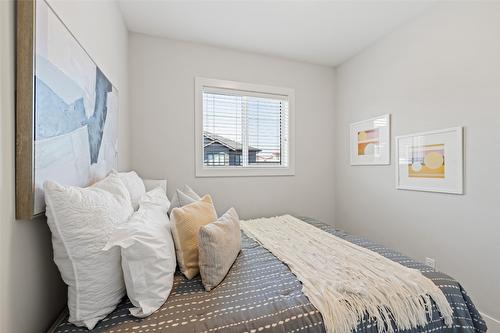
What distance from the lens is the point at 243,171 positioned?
2.91 metres

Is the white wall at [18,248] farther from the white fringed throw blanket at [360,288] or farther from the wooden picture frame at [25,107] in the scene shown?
the white fringed throw blanket at [360,288]

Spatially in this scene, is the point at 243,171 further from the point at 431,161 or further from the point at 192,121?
the point at 431,161

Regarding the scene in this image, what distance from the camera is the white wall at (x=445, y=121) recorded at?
5.64 feet

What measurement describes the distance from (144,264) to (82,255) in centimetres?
22

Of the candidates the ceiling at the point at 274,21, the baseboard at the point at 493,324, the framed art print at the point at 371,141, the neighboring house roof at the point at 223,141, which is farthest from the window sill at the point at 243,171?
the baseboard at the point at 493,324

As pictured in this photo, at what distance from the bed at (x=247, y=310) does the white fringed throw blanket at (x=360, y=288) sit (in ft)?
0.14

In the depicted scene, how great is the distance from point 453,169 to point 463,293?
1.13m

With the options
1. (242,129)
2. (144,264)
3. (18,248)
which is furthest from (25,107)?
(242,129)

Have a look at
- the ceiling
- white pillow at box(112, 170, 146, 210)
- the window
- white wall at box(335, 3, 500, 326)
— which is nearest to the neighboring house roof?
the window

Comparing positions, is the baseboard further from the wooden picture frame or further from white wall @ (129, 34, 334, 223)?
the wooden picture frame

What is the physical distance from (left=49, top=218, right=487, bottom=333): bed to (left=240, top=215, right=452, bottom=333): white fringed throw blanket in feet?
0.14

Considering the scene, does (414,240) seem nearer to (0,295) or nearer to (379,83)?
(379,83)

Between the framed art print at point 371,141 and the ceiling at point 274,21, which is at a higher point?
the ceiling at point 274,21

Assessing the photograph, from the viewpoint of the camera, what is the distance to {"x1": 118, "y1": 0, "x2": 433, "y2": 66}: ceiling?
209 cm
